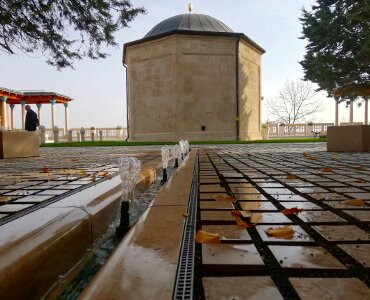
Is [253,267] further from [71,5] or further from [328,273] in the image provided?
[71,5]

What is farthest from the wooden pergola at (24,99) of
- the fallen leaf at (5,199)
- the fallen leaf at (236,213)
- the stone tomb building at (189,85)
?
the fallen leaf at (236,213)

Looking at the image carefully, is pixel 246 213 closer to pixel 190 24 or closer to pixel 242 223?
pixel 242 223

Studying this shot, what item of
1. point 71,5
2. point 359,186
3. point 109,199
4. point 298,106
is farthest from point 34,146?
point 298,106

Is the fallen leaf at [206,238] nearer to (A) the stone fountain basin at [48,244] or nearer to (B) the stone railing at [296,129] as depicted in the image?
(A) the stone fountain basin at [48,244]

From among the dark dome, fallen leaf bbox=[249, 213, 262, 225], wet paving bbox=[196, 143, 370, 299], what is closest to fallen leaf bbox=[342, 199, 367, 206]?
wet paving bbox=[196, 143, 370, 299]

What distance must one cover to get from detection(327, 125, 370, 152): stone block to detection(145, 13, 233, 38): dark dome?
50.9ft

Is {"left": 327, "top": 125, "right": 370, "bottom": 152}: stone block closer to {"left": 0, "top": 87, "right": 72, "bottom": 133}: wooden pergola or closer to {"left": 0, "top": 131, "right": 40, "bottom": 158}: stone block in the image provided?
{"left": 0, "top": 131, "right": 40, "bottom": 158}: stone block

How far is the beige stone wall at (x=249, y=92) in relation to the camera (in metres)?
23.2

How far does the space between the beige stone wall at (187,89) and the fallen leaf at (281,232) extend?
1987cm

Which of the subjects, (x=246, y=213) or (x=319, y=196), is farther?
(x=319, y=196)

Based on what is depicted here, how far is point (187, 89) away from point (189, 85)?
0.31 m

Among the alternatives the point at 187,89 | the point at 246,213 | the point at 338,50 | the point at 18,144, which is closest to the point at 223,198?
the point at 246,213

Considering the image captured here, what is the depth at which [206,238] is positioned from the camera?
5.63 feet

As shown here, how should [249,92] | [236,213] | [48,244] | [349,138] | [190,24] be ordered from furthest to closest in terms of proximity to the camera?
[249,92] < [190,24] < [349,138] < [236,213] < [48,244]
